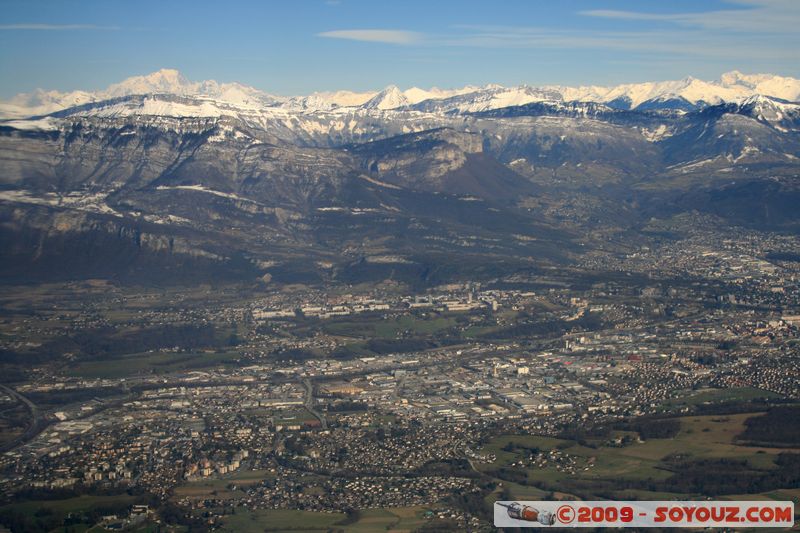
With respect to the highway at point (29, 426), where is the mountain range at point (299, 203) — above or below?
above

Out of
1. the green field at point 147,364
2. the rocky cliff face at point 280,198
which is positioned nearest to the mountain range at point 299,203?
the rocky cliff face at point 280,198

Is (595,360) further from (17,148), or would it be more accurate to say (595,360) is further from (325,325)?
(17,148)

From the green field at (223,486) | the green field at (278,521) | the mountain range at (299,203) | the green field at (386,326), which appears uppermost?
the mountain range at (299,203)

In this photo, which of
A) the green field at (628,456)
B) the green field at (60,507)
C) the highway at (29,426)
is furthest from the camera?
the highway at (29,426)

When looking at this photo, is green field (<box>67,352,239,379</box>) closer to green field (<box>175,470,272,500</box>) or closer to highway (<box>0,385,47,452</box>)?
highway (<box>0,385,47,452</box>)

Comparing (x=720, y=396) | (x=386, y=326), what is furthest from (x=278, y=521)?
(x=386, y=326)

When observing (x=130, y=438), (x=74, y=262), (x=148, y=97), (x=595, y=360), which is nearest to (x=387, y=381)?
(x=595, y=360)

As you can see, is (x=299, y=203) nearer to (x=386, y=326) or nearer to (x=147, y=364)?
(x=386, y=326)

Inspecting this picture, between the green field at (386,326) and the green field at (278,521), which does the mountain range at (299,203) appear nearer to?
the green field at (386,326)

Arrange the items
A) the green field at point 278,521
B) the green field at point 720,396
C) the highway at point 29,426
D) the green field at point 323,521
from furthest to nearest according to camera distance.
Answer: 1. the green field at point 720,396
2. the highway at point 29,426
3. the green field at point 278,521
4. the green field at point 323,521
